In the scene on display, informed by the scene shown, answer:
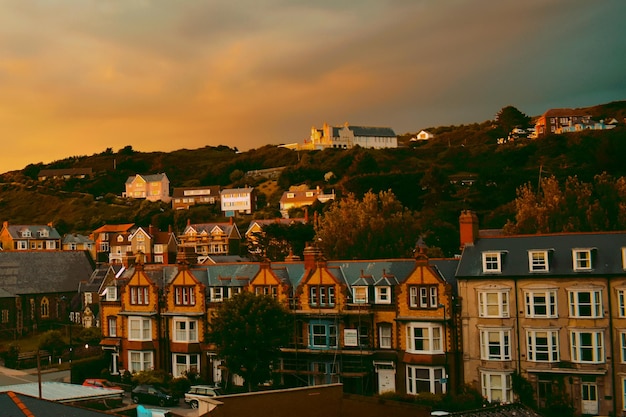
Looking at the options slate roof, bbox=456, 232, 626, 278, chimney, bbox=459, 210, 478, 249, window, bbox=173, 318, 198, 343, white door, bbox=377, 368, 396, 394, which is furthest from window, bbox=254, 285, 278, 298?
chimney, bbox=459, 210, 478, 249

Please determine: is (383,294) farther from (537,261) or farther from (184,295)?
(184,295)

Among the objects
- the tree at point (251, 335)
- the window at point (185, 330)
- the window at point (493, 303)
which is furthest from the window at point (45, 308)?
the window at point (493, 303)

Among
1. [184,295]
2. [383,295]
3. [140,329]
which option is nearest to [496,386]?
[383,295]

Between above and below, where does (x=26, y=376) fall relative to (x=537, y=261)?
below

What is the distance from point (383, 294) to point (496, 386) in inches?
363

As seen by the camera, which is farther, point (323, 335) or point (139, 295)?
point (139, 295)

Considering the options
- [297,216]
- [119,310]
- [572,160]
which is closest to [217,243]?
[297,216]

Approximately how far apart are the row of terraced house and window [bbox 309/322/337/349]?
69 mm

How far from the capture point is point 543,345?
150ft

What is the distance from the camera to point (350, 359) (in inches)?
1997

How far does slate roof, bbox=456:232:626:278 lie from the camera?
44.9 meters

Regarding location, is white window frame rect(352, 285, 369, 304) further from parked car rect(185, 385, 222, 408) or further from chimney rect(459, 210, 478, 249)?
parked car rect(185, 385, 222, 408)

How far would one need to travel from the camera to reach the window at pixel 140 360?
5872 centimetres

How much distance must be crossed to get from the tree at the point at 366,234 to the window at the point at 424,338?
3499cm
